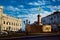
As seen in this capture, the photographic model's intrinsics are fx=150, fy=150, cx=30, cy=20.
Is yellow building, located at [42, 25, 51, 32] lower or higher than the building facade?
lower

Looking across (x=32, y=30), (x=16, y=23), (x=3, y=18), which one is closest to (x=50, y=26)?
(x=32, y=30)

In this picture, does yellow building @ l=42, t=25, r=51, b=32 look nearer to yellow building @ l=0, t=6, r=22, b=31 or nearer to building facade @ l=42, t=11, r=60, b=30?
building facade @ l=42, t=11, r=60, b=30

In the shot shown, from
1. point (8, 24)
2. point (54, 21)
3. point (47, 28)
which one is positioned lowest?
point (47, 28)

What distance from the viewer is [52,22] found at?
23188 mm

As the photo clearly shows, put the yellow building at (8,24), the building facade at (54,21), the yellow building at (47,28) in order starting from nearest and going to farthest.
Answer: the yellow building at (8,24)
the building facade at (54,21)
the yellow building at (47,28)

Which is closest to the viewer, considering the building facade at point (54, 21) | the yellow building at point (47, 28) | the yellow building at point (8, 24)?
the yellow building at point (8, 24)

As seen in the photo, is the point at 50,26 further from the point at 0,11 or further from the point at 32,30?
the point at 0,11

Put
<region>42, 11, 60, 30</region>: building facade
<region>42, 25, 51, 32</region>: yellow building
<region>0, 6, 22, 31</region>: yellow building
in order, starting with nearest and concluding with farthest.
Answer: <region>0, 6, 22, 31</region>: yellow building < <region>42, 11, 60, 30</region>: building facade < <region>42, 25, 51, 32</region>: yellow building

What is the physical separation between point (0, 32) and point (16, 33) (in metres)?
2.22

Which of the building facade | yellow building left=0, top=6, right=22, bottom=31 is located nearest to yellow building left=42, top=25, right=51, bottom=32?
the building facade

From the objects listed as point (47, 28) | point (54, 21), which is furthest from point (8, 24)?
point (54, 21)

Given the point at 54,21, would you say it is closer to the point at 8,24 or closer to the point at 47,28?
the point at 47,28

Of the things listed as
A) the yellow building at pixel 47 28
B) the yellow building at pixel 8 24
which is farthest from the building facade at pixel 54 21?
the yellow building at pixel 8 24

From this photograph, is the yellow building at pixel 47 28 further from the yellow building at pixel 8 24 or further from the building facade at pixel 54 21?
the yellow building at pixel 8 24
